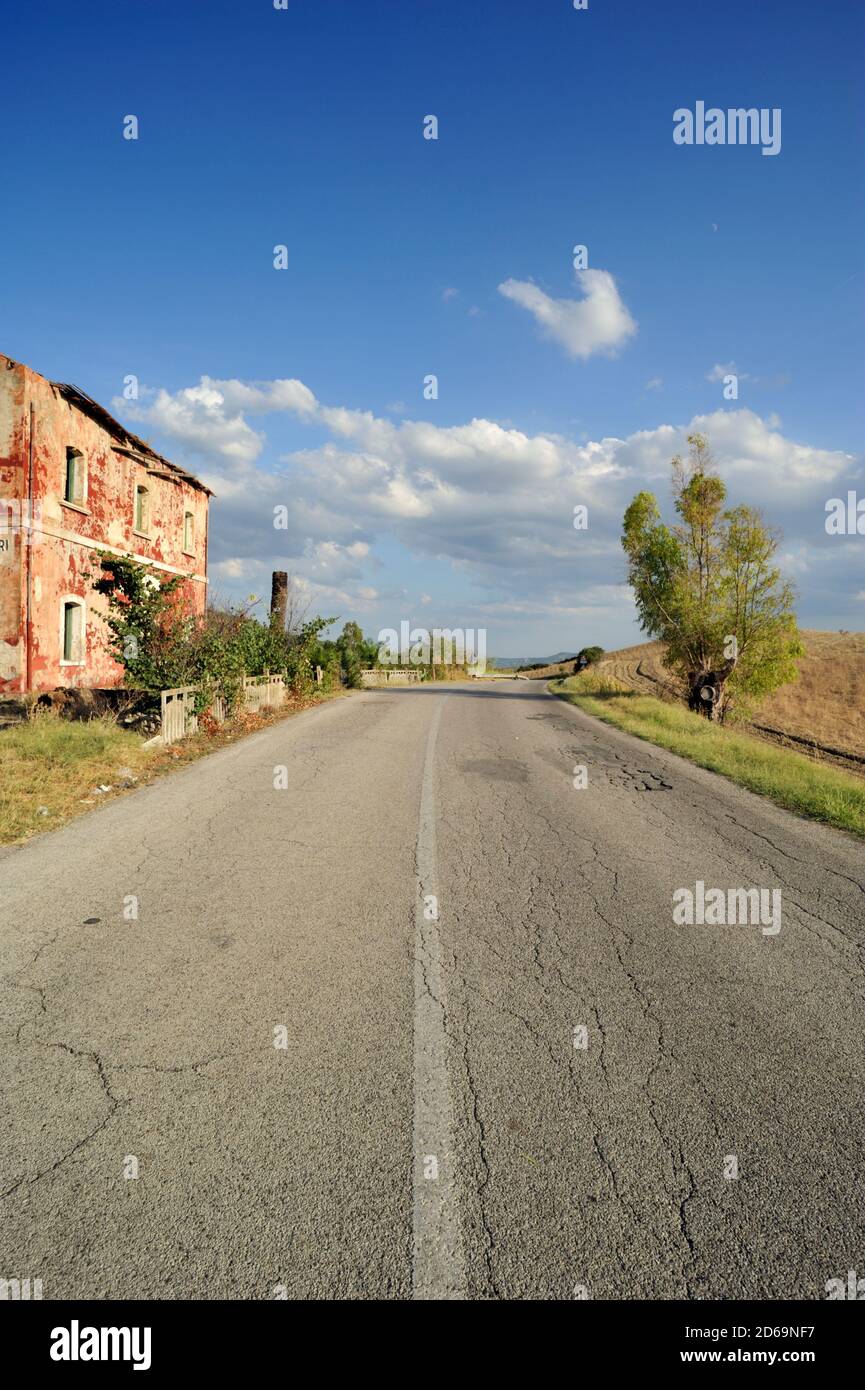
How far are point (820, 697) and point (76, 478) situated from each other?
33.5 m

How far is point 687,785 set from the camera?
10.2 metres

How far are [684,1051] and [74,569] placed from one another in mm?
17814

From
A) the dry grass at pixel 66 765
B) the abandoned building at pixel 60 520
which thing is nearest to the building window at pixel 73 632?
the abandoned building at pixel 60 520

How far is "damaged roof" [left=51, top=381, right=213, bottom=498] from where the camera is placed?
16.4 meters

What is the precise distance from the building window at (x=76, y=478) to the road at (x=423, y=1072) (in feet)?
45.1

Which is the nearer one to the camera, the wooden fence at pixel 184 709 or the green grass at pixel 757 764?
the green grass at pixel 757 764

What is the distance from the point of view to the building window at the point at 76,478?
1736cm

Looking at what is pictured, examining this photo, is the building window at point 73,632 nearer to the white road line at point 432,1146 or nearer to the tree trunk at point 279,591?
the tree trunk at point 279,591

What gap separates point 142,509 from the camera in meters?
21.7

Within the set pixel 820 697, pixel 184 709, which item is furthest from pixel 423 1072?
pixel 820 697

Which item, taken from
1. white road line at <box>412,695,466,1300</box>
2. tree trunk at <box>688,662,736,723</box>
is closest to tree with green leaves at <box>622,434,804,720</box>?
tree trunk at <box>688,662,736,723</box>

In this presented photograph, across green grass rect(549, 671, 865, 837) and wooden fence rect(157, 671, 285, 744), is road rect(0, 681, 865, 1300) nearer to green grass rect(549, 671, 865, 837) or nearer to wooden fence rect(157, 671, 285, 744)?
green grass rect(549, 671, 865, 837)

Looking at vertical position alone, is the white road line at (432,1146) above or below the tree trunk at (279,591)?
below
